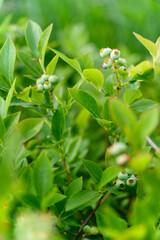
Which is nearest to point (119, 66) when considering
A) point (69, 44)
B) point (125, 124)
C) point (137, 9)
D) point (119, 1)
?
point (125, 124)

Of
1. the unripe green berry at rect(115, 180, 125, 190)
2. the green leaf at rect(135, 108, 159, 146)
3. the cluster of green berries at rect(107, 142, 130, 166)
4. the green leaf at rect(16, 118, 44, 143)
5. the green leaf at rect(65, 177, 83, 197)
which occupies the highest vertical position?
the green leaf at rect(135, 108, 159, 146)

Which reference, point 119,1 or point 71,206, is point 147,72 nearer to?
point 71,206

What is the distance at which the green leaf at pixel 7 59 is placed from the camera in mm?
509

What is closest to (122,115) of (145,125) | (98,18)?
(145,125)

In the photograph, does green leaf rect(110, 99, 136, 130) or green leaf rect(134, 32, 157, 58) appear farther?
green leaf rect(134, 32, 157, 58)

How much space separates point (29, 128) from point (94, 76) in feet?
0.44

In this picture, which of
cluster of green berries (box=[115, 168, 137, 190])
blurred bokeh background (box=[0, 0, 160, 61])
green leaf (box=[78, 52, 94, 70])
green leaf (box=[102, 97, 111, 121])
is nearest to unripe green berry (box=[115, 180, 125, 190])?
cluster of green berries (box=[115, 168, 137, 190])

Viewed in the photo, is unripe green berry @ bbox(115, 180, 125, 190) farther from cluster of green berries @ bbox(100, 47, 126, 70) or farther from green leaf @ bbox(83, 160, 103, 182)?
cluster of green berries @ bbox(100, 47, 126, 70)

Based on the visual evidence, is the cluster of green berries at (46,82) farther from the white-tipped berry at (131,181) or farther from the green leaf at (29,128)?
the white-tipped berry at (131,181)

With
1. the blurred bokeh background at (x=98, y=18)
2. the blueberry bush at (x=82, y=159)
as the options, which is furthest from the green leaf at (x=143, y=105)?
the blurred bokeh background at (x=98, y=18)

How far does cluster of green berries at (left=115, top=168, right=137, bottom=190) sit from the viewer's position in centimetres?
44

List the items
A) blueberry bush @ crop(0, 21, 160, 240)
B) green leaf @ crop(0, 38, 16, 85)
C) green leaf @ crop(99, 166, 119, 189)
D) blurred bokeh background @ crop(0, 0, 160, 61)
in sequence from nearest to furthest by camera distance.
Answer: blueberry bush @ crop(0, 21, 160, 240) → green leaf @ crop(99, 166, 119, 189) → green leaf @ crop(0, 38, 16, 85) → blurred bokeh background @ crop(0, 0, 160, 61)

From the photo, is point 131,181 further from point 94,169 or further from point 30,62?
point 30,62

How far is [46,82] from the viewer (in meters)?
0.53
